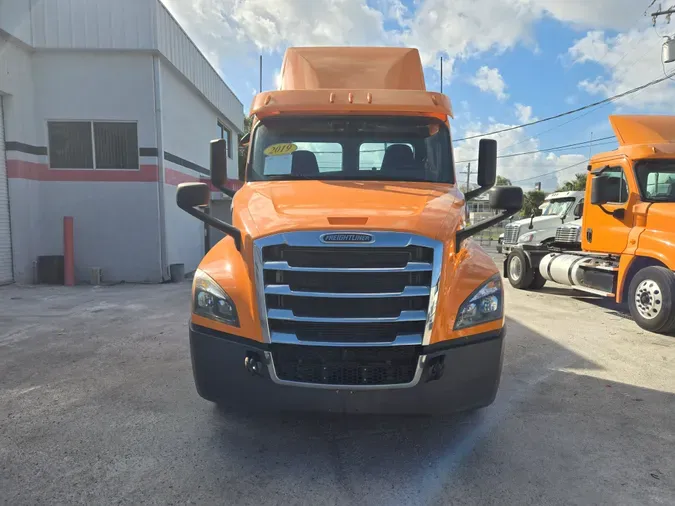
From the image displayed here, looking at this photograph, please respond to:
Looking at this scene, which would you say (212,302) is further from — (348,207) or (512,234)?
(512,234)

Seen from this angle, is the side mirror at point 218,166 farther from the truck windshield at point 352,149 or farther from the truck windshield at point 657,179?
the truck windshield at point 657,179

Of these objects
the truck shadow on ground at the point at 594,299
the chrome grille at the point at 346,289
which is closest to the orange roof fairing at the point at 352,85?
the chrome grille at the point at 346,289

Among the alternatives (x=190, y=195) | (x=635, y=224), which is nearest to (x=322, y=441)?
(x=190, y=195)

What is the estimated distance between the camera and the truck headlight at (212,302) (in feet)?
9.82

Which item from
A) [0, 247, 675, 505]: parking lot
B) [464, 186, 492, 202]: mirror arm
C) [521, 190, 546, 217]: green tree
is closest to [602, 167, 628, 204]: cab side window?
[0, 247, 675, 505]: parking lot

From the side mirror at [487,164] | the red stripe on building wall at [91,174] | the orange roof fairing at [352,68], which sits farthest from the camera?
the red stripe on building wall at [91,174]

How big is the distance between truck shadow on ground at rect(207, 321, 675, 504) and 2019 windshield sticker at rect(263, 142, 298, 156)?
234 centimetres

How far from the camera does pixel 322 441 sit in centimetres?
335

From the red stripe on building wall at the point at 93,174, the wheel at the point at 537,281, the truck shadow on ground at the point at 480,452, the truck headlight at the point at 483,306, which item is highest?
the red stripe on building wall at the point at 93,174

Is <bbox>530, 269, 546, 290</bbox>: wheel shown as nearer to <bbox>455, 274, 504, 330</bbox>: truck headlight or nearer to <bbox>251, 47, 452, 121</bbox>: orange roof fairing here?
<bbox>251, 47, 452, 121</bbox>: orange roof fairing

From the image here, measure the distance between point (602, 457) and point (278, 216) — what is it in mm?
2856

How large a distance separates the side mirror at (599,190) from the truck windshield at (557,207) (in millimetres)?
7104

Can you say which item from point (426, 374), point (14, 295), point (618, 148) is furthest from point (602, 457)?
point (14, 295)

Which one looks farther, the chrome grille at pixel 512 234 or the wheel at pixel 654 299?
the chrome grille at pixel 512 234
